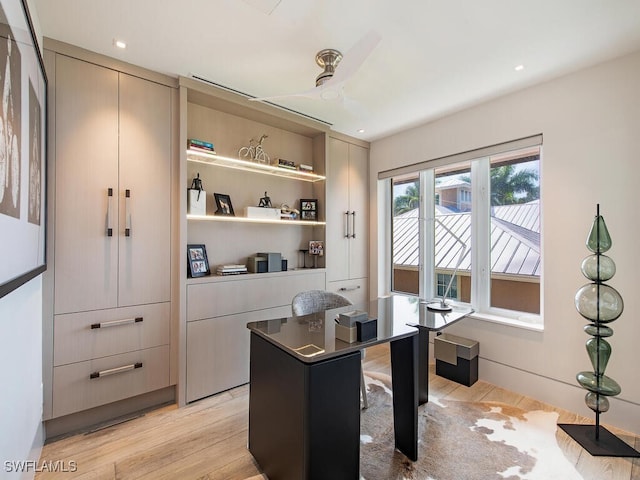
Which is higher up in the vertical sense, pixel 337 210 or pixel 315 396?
pixel 337 210

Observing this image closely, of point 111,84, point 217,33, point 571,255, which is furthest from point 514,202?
point 111,84

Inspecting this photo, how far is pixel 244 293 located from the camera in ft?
9.17

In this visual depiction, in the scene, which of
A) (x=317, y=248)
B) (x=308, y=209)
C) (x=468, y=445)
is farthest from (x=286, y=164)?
(x=468, y=445)

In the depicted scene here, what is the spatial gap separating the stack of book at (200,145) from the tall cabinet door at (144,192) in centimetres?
18

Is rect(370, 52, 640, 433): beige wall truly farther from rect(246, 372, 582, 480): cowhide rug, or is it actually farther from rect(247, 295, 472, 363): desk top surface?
rect(247, 295, 472, 363): desk top surface

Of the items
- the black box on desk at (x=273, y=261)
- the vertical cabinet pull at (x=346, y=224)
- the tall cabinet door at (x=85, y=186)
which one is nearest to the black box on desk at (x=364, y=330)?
the black box on desk at (x=273, y=261)

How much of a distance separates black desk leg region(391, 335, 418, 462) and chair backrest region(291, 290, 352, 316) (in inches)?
31.0

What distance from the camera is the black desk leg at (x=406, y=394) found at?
178cm

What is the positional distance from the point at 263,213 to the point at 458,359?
2350mm

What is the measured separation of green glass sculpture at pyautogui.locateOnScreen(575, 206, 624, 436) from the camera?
76.4 inches

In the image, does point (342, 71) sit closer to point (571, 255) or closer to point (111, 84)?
point (111, 84)

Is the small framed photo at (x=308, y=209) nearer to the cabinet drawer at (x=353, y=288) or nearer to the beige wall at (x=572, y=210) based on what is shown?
the cabinet drawer at (x=353, y=288)

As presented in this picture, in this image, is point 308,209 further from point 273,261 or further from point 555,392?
point 555,392

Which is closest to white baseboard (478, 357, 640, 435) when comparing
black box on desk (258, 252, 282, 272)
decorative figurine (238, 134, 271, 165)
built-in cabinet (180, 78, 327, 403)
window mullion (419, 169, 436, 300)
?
window mullion (419, 169, 436, 300)
